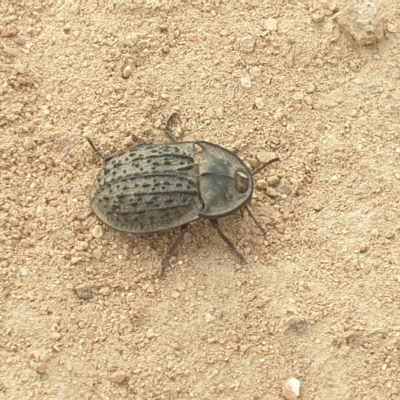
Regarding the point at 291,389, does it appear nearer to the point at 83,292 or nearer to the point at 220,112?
the point at 83,292

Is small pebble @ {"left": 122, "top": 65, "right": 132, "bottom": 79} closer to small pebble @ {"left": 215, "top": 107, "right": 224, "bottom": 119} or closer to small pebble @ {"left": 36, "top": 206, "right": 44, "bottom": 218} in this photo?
small pebble @ {"left": 215, "top": 107, "right": 224, "bottom": 119}

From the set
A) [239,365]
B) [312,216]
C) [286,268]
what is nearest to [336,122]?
[312,216]

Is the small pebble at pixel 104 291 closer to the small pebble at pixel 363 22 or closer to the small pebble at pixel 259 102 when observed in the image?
the small pebble at pixel 259 102

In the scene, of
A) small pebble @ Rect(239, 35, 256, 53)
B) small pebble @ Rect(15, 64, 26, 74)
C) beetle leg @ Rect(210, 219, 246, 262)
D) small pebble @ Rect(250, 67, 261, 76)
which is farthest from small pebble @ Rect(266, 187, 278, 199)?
small pebble @ Rect(15, 64, 26, 74)

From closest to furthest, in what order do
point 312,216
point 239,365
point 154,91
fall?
point 239,365
point 312,216
point 154,91

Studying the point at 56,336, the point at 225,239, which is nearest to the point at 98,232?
the point at 56,336

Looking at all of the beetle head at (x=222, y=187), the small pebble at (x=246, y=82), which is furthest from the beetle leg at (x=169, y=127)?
the small pebble at (x=246, y=82)

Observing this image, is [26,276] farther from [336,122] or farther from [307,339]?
[336,122]
